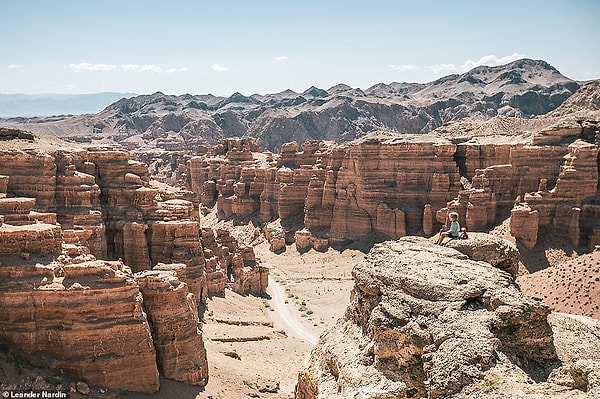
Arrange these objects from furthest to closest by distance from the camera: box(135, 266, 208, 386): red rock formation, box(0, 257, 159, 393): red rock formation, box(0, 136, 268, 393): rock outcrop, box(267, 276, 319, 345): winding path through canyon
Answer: box(267, 276, 319, 345): winding path through canyon, box(135, 266, 208, 386): red rock formation, box(0, 136, 268, 393): rock outcrop, box(0, 257, 159, 393): red rock formation

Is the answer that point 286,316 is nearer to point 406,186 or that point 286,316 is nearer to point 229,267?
point 229,267

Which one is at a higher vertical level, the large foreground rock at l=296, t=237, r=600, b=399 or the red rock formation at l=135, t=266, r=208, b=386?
the large foreground rock at l=296, t=237, r=600, b=399

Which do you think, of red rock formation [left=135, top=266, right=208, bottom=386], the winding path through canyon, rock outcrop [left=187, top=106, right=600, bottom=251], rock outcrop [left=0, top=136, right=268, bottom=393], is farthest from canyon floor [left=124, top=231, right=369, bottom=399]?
rock outcrop [left=187, top=106, right=600, bottom=251]

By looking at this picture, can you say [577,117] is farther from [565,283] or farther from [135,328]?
[135,328]

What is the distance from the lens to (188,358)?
26734 mm

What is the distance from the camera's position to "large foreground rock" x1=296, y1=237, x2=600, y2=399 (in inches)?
526

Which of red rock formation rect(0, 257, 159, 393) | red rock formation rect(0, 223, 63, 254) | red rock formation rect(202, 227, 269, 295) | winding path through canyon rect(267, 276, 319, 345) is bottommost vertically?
winding path through canyon rect(267, 276, 319, 345)

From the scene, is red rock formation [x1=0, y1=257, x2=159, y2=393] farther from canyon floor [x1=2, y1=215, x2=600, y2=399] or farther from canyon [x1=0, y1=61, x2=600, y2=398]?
canyon floor [x1=2, y1=215, x2=600, y2=399]

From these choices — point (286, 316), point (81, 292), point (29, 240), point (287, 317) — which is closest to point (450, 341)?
point (81, 292)

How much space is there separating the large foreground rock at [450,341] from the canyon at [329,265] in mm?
51

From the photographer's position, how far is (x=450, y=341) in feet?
47.0

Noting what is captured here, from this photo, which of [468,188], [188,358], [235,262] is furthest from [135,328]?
[468,188]

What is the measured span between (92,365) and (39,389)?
2284 millimetres

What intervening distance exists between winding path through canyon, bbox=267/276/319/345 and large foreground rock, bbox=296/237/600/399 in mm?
23484
